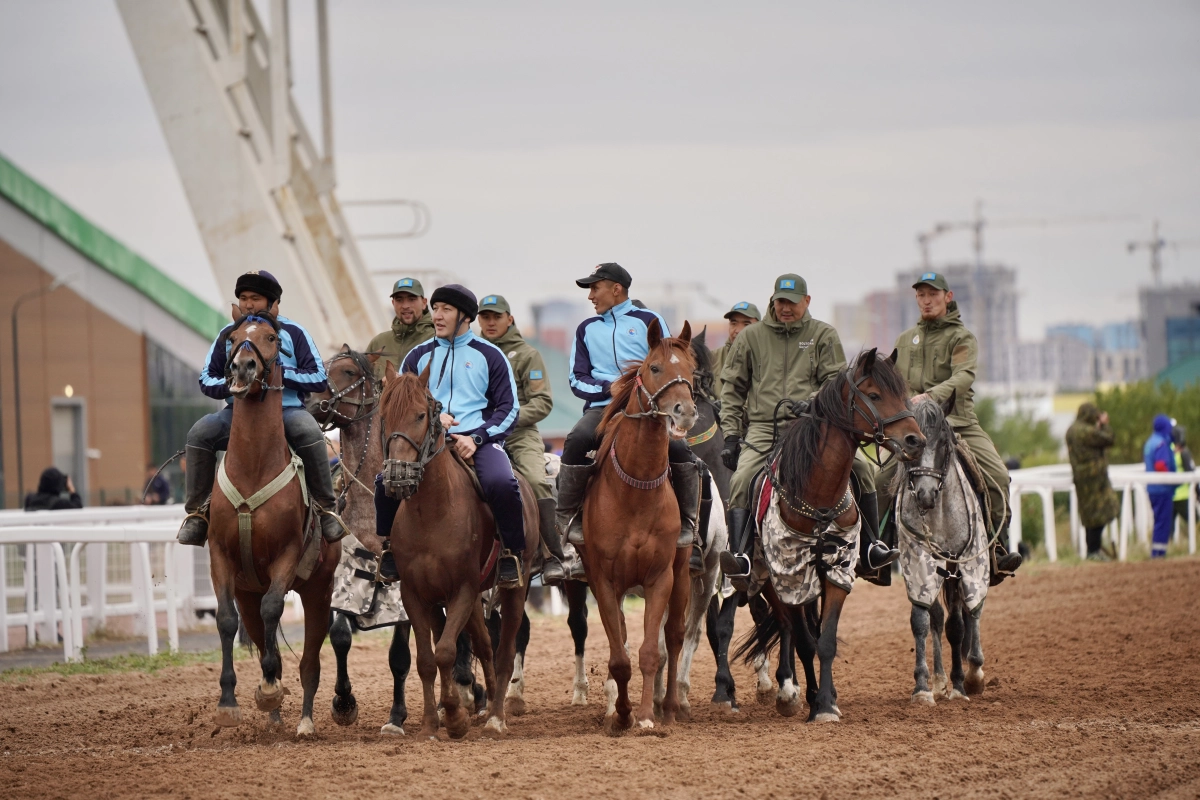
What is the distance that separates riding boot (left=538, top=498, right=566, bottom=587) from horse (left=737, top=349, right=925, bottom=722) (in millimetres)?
1397

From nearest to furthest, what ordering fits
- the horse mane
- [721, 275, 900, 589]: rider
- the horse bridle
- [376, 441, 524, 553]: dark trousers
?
the horse bridle < [376, 441, 524, 553]: dark trousers < the horse mane < [721, 275, 900, 589]: rider

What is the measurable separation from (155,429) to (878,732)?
93.4 feet

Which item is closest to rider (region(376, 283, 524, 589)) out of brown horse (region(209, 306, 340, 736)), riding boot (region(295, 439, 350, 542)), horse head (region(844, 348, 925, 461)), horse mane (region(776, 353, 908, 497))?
riding boot (region(295, 439, 350, 542))

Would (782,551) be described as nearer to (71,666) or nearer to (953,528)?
(953,528)

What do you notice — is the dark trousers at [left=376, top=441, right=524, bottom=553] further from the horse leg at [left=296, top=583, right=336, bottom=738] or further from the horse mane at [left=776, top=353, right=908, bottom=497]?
the horse mane at [left=776, top=353, right=908, bottom=497]

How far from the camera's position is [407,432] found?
28.8 feet

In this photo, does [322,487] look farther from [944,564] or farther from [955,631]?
[955,631]

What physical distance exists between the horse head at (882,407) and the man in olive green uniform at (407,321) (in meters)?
3.44

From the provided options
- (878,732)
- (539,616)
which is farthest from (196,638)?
(878,732)

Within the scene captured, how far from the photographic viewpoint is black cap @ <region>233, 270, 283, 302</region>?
31.5 feet

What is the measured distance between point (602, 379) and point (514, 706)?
2542mm

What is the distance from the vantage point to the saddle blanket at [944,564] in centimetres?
1095

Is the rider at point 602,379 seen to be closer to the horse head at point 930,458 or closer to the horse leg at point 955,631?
the horse head at point 930,458

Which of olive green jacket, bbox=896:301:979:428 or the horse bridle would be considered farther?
olive green jacket, bbox=896:301:979:428
